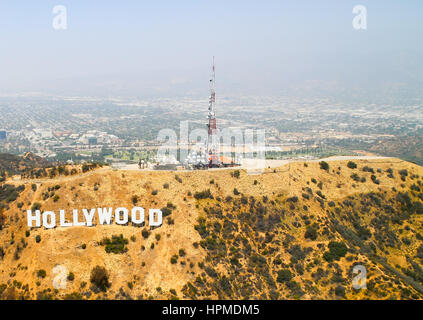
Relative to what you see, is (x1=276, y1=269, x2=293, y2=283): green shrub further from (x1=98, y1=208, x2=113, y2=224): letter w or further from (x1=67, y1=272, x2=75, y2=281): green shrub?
(x1=67, y1=272, x2=75, y2=281): green shrub

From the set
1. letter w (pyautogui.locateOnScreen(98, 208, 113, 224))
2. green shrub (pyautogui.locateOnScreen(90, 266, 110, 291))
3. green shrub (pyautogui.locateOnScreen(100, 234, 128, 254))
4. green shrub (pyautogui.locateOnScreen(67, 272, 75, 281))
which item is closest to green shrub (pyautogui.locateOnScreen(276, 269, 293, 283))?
green shrub (pyautogui.locateOnScreen(100, 234, 128, 254))

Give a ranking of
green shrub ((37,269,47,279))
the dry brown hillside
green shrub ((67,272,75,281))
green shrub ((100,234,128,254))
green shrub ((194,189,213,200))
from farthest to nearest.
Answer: green shrub ((194,189,213,200)) < green shrub ((100,234,128,254)) < the dry brown hillside < green shrub ((67,272,75,281)) < green shrub ((37,269,47,279))

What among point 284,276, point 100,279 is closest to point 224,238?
point 284,276

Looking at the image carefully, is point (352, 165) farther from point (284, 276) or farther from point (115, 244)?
point (115, 244)

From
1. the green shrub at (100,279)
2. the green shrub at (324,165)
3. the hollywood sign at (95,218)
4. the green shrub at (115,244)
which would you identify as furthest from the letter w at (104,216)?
the green shrub at (324,165)

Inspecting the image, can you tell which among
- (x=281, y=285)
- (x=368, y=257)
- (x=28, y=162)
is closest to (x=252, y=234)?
(x=281, y=285)

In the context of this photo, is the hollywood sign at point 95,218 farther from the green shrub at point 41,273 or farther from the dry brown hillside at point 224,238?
the green shrub at point 41,273

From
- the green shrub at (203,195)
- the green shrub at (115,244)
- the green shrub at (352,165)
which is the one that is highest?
the green shrub at (352,165)
